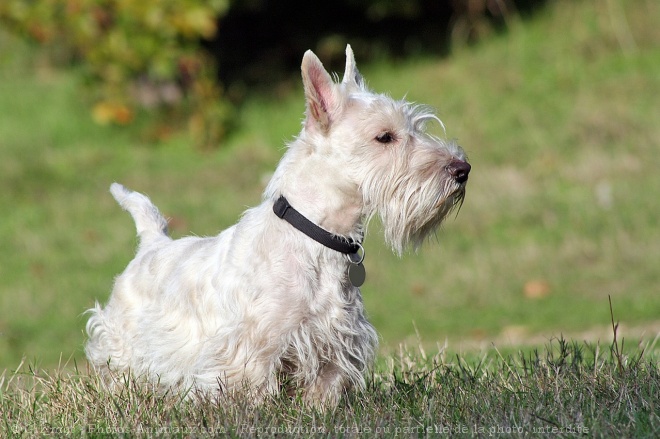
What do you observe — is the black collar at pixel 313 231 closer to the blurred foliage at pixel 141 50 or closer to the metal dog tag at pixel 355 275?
the metal dog tag at pixel 355 275

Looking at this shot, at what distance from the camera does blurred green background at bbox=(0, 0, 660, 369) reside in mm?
11430

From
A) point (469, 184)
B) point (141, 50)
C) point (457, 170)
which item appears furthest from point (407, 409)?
point (141, 50)

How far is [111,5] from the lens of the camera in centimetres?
1570

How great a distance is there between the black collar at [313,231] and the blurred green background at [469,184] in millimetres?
3593

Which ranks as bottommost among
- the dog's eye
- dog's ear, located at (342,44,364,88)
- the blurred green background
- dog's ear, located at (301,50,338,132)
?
the dog's eye

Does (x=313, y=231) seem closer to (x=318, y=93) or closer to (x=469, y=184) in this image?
(x=318, y=93)

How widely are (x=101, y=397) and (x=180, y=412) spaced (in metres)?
0.65

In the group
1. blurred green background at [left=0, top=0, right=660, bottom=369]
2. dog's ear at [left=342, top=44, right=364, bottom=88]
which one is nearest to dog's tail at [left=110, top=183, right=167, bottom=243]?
dog's ear at [left=342, top=44, right=364, bottom=88]

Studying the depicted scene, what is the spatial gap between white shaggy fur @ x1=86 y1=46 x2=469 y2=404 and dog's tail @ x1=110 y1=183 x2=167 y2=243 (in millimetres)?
1053

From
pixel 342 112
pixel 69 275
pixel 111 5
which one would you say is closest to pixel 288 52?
pixel 111 5

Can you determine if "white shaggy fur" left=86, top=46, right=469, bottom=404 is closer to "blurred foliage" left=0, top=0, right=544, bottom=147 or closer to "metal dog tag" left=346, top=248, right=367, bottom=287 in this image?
"metal dog tag" left=346, top=248, right=367, bottom=287

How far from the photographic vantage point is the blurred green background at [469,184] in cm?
1143

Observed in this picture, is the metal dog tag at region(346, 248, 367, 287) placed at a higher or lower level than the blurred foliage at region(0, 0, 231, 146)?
lower

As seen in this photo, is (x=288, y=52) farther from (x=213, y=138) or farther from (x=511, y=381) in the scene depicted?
(x=511, y=381)
